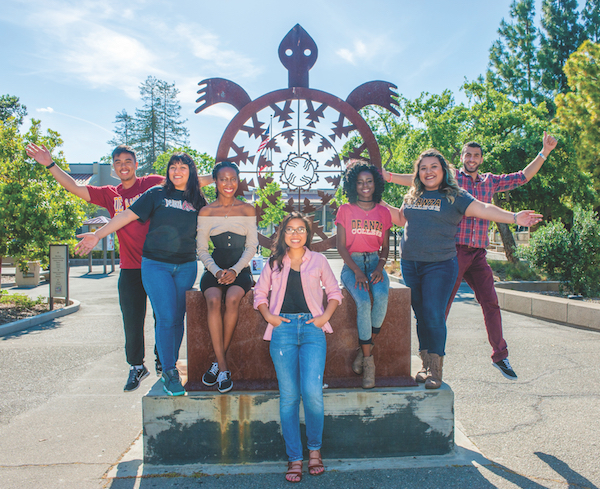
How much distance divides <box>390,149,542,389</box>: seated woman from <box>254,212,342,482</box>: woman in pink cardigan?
77 cm

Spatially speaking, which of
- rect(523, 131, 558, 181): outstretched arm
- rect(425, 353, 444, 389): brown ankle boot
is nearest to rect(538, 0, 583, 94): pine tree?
rect(523, 131, 558, 181): outstretched arm

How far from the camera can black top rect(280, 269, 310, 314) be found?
302cm

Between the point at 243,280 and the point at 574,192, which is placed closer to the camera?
the point at 243,280

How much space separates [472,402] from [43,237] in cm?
912

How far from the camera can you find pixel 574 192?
55.0 ft

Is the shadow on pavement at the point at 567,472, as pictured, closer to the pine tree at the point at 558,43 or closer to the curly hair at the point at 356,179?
the curly hair at the point at 356,179

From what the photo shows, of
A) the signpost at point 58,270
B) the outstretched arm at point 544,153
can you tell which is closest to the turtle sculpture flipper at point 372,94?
the outstretched arm at point 544,153

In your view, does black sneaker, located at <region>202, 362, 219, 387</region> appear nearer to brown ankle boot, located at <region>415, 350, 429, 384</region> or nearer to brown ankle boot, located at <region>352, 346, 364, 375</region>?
brown ankle boot, located at <region>352, 346, 364, 375</region>

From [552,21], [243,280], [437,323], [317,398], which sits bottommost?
[317,398]

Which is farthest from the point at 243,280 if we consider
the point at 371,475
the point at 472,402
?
the point at 472,402

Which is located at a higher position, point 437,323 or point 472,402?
point 437,323

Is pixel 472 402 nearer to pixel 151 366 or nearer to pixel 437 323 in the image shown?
pixel 437 323

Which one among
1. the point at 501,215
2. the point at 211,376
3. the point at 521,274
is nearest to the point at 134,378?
the point at 211,376

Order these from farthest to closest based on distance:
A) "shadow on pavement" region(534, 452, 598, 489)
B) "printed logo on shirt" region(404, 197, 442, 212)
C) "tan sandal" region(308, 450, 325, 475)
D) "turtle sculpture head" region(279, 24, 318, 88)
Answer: "turtle sculpture head" region(279, 24, 318, 88) < "printed logo on shirt" region(404, 197, 442, 212) < "tan sandal" region(308, 450, 325, 475) < "shadow on pavement" region(534, 452, 598, 489)
